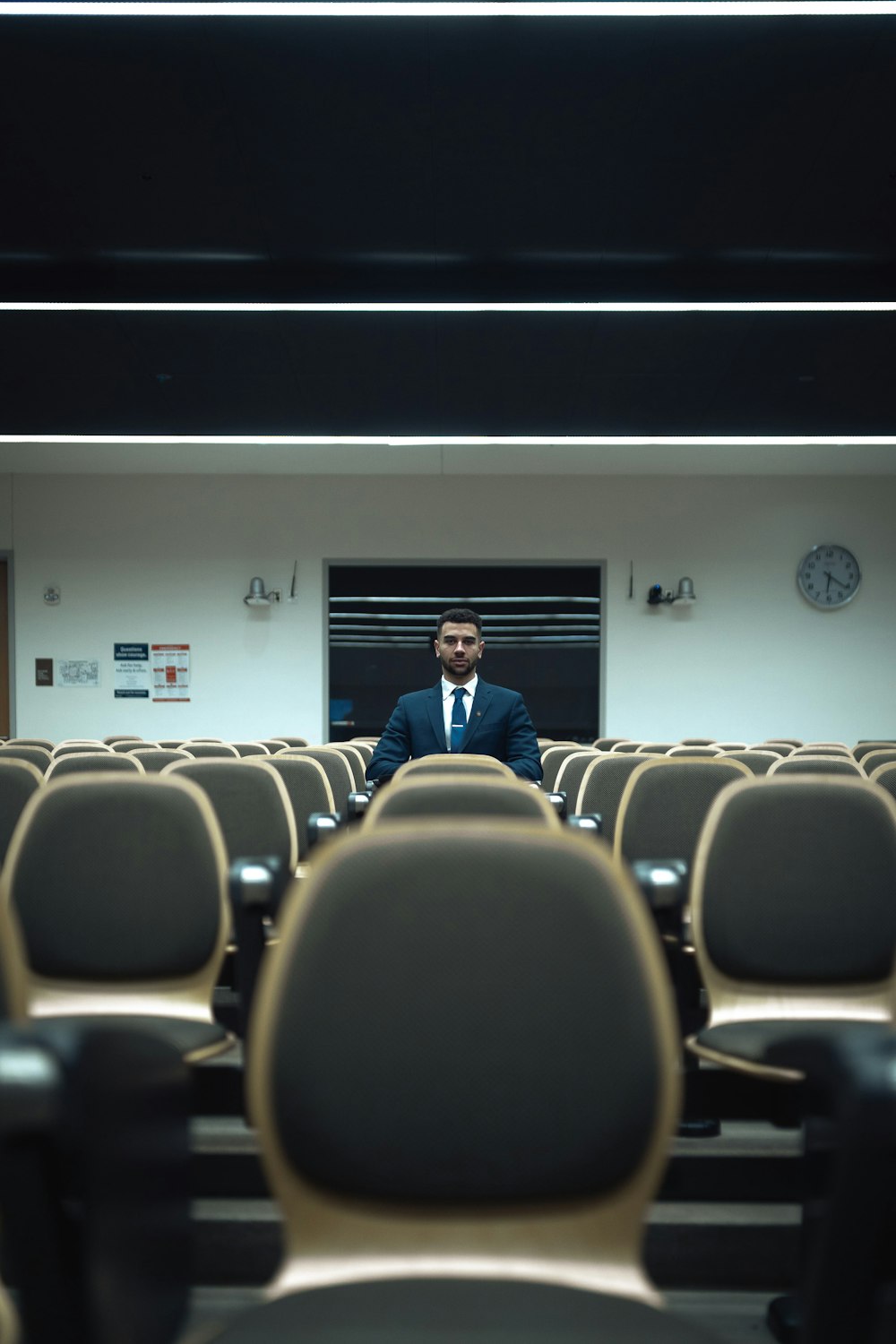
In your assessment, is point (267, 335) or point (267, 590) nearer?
point (267, 335)

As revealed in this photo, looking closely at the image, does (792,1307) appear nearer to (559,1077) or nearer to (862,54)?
(559,1077)

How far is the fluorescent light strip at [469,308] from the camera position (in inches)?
243

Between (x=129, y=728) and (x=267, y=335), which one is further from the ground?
(x=267, y=335)

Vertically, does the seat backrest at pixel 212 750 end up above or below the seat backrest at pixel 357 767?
above

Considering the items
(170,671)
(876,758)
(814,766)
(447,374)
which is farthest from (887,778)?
(170,671)

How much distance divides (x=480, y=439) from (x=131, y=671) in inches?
167

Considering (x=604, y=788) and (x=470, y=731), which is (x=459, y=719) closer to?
(x=470, y=731)

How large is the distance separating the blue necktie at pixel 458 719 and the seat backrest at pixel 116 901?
83.4 inches

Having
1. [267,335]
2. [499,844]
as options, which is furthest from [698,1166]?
[267,335]

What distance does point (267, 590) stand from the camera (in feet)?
35.3

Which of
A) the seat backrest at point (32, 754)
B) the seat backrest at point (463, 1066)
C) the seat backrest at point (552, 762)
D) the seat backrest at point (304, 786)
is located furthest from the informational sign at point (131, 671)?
the seat backrest at point (463, 1066)

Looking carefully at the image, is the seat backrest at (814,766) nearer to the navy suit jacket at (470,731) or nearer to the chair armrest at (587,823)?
the navy suit jacket at (470,731)

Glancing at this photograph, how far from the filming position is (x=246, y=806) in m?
3.14

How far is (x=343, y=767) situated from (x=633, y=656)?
640 cm
